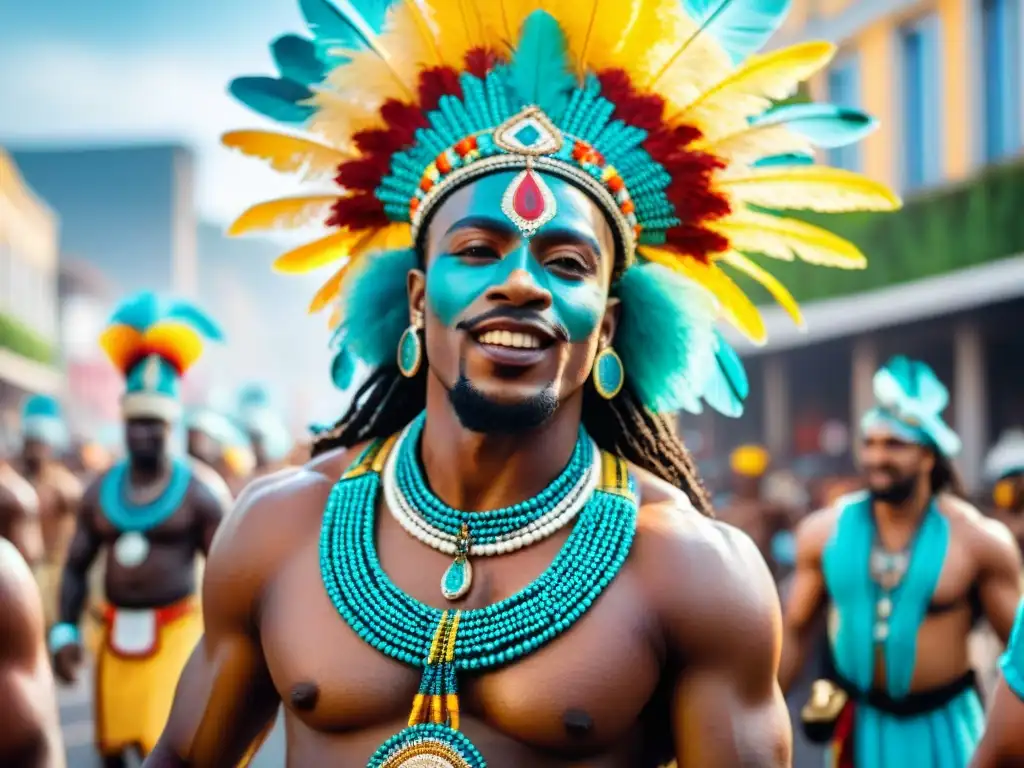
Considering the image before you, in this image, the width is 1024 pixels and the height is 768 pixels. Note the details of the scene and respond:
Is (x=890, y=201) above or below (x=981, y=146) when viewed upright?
below

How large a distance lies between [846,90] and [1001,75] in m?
4.27

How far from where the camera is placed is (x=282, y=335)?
160 feet

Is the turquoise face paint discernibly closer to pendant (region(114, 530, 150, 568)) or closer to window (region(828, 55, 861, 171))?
pendant (region(114, 530, 150, 568))

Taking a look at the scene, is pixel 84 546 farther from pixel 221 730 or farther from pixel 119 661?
pixel 221 730

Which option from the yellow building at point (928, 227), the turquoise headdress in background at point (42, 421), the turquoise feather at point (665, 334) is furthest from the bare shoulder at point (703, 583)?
the yellow building at point (928, 227)

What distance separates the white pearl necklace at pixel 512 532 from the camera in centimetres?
300

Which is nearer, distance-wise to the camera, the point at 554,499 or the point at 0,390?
the point at 554,499

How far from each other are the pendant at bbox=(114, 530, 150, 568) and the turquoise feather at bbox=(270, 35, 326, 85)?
13.0ft

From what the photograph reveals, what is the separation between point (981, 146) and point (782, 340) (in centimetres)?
596

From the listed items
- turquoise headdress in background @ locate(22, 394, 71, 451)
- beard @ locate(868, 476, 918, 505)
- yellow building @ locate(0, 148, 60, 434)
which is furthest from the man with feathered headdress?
yellow building @ locate(0, 148, 60, 434)

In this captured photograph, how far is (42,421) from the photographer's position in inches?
500

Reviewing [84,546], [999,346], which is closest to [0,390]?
[999,346]

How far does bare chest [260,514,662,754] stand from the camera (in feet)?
8.96

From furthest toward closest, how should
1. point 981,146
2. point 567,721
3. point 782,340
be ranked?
point 782,340
point 981,146
point 567,721
